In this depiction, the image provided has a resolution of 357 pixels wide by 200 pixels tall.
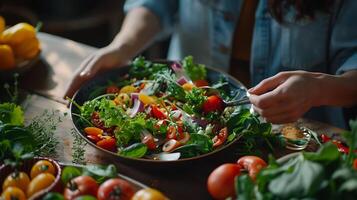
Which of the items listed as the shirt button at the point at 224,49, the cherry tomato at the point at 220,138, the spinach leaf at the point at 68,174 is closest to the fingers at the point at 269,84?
the cherry tomato at the point at 220,138

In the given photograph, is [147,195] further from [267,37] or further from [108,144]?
[267,37]

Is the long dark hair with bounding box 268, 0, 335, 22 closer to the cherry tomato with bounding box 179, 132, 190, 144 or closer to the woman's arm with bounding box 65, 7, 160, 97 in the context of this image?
the woman's arm with bounding box 65, 7, 160, 97

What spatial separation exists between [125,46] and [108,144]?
0.46 m

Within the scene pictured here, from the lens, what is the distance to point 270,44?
1.50 meters

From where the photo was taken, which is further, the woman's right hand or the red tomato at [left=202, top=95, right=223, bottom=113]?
the woman's right hand

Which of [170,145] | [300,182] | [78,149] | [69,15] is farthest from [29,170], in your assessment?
[69,15]

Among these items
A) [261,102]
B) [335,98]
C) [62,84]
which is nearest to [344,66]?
[335,98]

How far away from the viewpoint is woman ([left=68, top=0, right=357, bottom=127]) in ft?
3.57

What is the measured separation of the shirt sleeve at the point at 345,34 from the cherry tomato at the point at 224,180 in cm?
54

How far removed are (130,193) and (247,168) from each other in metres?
0.23

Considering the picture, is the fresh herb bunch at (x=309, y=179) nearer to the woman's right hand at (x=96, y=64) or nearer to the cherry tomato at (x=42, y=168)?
the cherry tomato at (x=42, y=168)

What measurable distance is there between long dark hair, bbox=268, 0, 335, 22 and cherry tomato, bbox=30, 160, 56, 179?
29.7 inches

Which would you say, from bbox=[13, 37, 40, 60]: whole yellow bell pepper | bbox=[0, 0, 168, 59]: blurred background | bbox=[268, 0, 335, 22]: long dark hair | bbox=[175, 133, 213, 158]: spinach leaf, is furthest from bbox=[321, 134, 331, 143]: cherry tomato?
bbox=[0, 0, 168, 59]: blurred background

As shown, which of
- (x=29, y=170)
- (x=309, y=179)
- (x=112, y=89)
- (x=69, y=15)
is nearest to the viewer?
(x=309, y=179)
